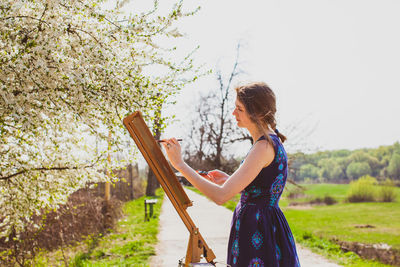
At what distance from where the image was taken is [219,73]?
56.1 ft

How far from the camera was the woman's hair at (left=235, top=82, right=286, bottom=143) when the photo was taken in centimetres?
214

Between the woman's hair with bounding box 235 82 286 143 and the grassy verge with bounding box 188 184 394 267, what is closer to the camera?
the woman's hair with bounding box 235 82 286 143

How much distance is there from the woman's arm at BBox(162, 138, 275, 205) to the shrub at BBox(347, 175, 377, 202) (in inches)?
1768

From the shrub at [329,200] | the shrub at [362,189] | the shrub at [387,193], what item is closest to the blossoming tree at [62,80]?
the shrub at [387,193]

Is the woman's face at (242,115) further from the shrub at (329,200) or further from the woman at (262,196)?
the shrub at (329,200)

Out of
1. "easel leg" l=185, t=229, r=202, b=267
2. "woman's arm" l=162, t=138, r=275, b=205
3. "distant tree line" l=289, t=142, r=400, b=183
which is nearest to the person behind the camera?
"woman's arm" l=162, t=138, r=275, b=205

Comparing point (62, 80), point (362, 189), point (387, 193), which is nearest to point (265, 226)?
point (62, 80)

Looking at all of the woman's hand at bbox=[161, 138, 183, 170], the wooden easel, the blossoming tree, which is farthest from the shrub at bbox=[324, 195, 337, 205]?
the woman's hand at bbox=[161, 138, 183, 170]

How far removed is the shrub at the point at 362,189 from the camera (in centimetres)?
4287

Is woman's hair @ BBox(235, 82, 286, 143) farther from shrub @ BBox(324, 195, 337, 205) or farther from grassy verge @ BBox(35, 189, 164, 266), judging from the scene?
shrub @ BBox(324, 195, 337, 205)

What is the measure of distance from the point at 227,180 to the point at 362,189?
152 feet

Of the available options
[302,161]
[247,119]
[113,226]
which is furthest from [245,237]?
[302,161]

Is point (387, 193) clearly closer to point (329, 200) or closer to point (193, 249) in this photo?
point (329, 200)

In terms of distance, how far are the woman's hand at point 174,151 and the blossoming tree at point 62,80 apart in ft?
7.15
